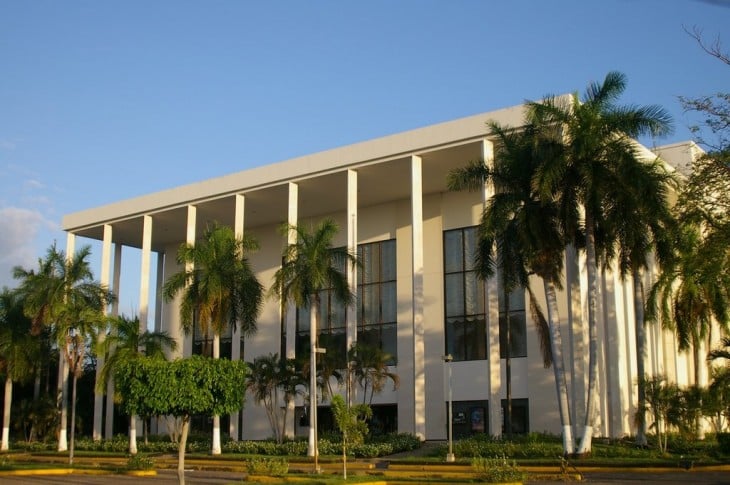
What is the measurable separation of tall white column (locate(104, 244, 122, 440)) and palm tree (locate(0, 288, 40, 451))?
4.97 m

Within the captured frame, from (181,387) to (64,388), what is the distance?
30.3m

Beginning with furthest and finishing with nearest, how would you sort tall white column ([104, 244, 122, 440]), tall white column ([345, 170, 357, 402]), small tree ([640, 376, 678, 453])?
tall white column ([104, 244, 122, 440])
tall white column ([345, 170, 357, 402])
small tree ([640, 376, 678, 453])

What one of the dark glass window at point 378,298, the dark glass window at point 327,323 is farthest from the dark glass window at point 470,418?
the dark glass window at point 327,323

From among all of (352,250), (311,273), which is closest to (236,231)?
(352,250)

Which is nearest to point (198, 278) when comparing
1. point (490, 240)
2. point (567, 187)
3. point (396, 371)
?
point (396, 371)

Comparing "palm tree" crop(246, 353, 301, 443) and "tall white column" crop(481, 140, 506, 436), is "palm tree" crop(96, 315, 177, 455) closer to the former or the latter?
"palm tree" crop(246, 353, 301, 443)

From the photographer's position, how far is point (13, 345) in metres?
50.6

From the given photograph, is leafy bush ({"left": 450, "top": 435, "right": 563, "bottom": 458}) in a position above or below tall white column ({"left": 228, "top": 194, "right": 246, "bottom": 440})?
below

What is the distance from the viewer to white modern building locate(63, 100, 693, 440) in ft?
131

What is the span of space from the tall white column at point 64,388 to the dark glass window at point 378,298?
17.0 metres

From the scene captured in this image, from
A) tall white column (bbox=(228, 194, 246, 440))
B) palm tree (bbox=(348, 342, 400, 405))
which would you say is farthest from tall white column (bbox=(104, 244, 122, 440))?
palm tree (bbox=(348, 342, 400, 405))

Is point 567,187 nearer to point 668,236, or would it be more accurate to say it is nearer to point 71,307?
point 668,236

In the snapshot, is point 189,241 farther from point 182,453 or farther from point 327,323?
point 182,453

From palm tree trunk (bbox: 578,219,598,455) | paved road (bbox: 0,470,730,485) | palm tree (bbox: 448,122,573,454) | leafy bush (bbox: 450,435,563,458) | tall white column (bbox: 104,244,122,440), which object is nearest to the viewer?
paved road (bbox: 0,470,730,485)
